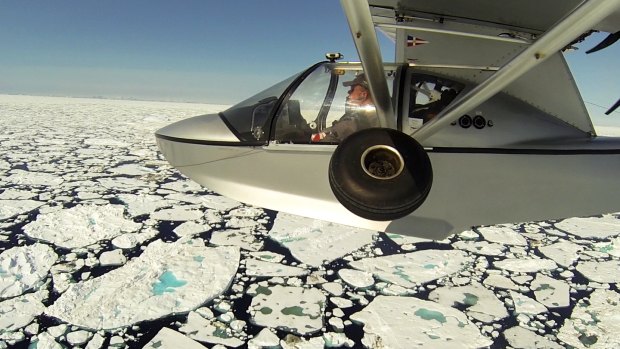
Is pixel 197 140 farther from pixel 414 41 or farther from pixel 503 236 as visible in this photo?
pixel 503 236

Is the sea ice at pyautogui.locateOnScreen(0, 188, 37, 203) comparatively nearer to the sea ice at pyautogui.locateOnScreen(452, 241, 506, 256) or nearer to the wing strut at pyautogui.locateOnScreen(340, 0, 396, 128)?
Answer: the wing strut at pyautogui.locateOnScreen(340, 0, 396, 128)

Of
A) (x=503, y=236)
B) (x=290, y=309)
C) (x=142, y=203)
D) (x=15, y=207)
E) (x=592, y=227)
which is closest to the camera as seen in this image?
(x=290, y=309)

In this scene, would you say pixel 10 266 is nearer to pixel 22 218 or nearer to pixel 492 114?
pixel 22 218

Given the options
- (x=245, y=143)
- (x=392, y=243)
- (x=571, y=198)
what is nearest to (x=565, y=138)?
(x=571, y=198)

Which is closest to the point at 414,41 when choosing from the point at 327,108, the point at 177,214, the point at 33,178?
the point at 327,108

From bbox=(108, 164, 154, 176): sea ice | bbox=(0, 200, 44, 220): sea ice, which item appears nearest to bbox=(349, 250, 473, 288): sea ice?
bbox=(0, 200, 44, 220): sea ice

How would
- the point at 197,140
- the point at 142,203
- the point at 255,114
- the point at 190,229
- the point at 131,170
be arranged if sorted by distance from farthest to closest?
the point at 131,170 → the point at 142,203 → the point at 190,229 → the point at 197,140 → the point at 255,114

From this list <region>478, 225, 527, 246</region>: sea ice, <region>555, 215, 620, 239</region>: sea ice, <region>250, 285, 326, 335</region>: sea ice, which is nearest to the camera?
<region>250, 285, 326, 335</region>: sea ice
